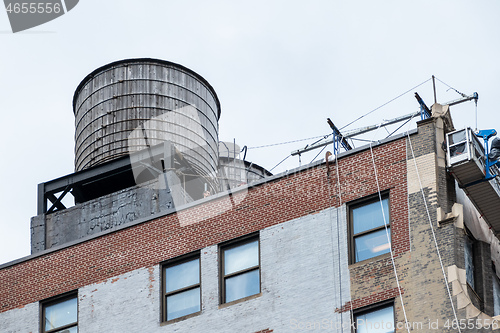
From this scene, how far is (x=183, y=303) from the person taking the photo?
92.4 ft

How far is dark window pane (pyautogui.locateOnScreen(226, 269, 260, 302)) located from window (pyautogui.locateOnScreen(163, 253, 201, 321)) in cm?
86

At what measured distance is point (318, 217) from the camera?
89.7ft

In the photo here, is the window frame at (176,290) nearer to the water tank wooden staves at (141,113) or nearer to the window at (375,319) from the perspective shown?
the window at (375,319)

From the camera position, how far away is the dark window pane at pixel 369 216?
2664 cm

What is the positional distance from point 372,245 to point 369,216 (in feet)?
2.62

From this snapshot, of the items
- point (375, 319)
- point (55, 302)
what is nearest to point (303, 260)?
point (375, 319)

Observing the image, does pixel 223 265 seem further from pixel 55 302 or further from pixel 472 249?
pixel 472 249

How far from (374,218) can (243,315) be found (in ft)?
12.7

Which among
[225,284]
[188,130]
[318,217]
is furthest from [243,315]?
[188,130]

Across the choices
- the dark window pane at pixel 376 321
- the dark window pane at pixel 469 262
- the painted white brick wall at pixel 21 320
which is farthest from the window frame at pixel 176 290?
the dark window pane at pixel 469 262

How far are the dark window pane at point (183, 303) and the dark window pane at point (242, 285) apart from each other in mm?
899

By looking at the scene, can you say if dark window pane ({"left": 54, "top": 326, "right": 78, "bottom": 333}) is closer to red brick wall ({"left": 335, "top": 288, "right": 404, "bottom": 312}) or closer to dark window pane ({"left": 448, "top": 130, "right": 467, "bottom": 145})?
red brick wall ({"left": 335, "top": 288, "right": 404, "bottom": 312})

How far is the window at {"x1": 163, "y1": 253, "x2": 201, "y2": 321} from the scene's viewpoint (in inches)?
1105

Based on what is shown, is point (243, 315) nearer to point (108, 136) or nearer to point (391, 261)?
point (391, 261)
